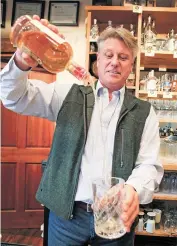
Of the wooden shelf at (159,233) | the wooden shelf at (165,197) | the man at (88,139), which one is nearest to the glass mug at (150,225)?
Answer: the wooden shelf at (159,233)

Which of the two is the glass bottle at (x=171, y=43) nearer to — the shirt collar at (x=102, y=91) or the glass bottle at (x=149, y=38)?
the glass bottle at (x=149, y=38)

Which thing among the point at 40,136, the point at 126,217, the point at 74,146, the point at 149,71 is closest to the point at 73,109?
the point at 74,146

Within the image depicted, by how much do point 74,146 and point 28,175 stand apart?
7.22ft

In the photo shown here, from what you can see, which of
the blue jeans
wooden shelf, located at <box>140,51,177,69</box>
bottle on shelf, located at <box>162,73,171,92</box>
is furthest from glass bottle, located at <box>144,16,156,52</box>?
the blue jeans

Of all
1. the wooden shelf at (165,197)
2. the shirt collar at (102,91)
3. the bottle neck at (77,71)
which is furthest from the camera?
A: the wooden shelf at (165,197)

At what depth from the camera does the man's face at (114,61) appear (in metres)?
1.02

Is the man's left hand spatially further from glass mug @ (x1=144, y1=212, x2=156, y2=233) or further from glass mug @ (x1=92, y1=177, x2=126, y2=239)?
glass mug @ (x1=144, y1=212, x2=156, y2=233)

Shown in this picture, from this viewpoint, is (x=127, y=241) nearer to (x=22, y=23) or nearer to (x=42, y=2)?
(x=22, y=23)

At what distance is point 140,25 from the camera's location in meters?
2.23

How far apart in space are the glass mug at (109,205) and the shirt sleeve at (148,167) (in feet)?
0.22

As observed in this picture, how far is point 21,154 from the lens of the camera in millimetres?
3031

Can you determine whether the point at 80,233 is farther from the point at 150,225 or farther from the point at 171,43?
the point at 171,43

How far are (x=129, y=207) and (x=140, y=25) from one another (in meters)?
1.83

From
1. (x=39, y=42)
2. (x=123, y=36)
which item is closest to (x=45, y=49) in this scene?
(x=39, y=42)
